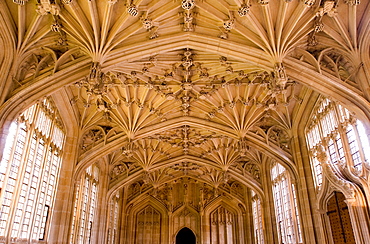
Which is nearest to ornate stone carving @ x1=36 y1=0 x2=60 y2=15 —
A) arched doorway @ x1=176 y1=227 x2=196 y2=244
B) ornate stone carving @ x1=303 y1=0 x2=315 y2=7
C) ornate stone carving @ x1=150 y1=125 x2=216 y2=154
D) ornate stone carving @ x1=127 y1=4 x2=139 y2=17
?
ornate stone carving @ x1=127 y1=4 x2=139 y2=17

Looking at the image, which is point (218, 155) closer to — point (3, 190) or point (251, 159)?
point (251, 159)

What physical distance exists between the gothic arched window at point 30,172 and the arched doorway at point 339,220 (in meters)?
12.0

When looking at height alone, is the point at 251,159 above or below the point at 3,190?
above

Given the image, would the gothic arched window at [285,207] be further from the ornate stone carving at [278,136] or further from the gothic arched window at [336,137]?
the gothic arched window at [336,137]

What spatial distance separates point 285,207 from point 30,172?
533 inches

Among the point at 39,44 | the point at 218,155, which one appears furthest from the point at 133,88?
the point at 218,155

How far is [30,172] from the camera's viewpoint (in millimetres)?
12359

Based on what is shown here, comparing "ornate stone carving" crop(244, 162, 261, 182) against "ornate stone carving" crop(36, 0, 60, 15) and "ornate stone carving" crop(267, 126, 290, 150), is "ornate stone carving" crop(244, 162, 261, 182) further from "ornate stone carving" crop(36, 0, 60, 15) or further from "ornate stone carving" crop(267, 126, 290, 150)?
"ornate stone carving" crop(36, 0, 60, 15)

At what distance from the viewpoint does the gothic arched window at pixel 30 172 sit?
10.8 meters

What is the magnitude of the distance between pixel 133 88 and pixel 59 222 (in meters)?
7.05

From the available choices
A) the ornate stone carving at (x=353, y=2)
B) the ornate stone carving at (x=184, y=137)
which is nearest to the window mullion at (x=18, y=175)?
the ornate stone carving at (x=184, y=137)

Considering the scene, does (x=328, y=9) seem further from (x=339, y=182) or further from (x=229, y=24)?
(x=339, y=182)

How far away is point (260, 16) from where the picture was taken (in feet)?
35.9

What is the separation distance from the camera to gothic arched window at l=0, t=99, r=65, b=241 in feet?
35.4
